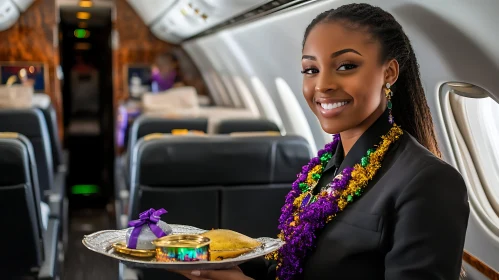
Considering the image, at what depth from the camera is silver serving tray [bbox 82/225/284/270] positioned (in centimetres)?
157

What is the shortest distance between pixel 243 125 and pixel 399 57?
3288 mm

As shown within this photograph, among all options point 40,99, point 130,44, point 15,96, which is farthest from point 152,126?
point 130,44

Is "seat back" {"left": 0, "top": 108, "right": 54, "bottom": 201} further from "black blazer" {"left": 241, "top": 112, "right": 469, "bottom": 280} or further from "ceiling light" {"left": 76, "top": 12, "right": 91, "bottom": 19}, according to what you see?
"ceiling light" {"left": 76, "top": 12, "right": 91, "bottom": 19}

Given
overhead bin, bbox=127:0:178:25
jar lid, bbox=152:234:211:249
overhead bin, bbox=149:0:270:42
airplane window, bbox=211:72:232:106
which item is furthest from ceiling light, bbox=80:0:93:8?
jar lid, bbox=152:234:211:249

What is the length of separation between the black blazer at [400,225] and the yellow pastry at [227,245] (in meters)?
0.17

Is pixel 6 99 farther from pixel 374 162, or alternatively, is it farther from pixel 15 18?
pixel 374 162

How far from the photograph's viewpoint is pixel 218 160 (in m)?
3.31

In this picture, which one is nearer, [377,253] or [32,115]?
[377,253]

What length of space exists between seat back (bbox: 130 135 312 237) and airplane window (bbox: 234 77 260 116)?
4586 millimetres

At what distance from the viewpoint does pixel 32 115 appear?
5156 mm

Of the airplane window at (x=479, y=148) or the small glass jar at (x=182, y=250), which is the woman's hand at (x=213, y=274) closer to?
the small glass jar at (x=182, y=250)

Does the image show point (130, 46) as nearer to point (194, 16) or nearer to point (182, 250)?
point (194, 16)

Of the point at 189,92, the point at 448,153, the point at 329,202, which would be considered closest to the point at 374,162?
the point at 329,202

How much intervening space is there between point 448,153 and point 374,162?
5.14ft
